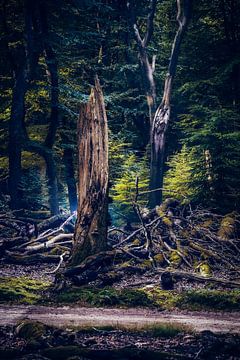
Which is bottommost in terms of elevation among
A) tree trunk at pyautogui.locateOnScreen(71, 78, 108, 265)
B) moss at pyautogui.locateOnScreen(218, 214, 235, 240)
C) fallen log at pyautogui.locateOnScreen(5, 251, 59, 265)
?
fallen log at pyautogui.locateOnScreen(5, 251, 59, 265)

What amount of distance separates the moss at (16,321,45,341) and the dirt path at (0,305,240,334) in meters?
0.42

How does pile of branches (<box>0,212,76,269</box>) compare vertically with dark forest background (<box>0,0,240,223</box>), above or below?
below

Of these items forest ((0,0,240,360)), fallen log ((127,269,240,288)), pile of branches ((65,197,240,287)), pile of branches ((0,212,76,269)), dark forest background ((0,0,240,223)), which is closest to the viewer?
forest ((0,0,240,360))

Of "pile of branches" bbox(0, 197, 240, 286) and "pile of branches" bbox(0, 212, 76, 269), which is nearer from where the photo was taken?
"pile of branches" bbox(0, 197, 240, 286)

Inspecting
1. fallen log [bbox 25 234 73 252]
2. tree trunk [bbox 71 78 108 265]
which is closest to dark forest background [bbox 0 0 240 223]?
fallen log [bbox 25 234 73 252]

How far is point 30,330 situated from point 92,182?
4885 mm

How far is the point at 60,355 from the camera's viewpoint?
18.9 feet

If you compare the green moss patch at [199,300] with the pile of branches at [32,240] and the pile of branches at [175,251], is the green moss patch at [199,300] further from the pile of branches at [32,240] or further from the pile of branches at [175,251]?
the pile of branches at [32,240]

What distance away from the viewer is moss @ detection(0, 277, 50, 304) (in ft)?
27.9

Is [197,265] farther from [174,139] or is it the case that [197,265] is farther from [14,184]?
[174,139]

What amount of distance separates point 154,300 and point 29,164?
514 inches

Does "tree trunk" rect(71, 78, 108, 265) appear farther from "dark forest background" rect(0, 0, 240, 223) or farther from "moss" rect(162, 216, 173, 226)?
"dark forest background" rect(0, 0, 240, 223)

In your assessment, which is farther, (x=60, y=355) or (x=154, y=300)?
(x=154, y=300)

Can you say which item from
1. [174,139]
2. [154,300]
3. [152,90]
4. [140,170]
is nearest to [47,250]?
[154,300]
